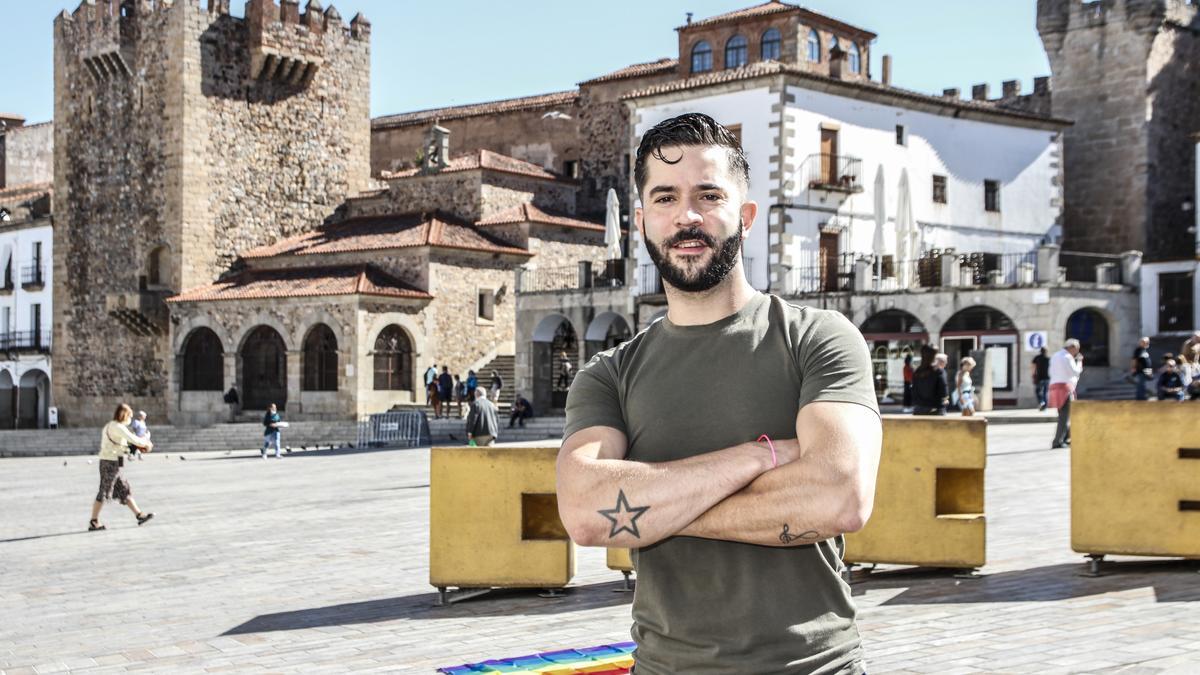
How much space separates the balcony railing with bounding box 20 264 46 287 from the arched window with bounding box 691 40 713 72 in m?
28.4

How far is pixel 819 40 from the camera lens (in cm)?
4209

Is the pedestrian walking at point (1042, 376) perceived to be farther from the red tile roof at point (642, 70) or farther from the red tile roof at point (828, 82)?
the red tile roof at point (642, 70)

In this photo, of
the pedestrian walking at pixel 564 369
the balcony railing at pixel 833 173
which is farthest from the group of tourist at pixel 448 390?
the balcony railing at pixel 833 173

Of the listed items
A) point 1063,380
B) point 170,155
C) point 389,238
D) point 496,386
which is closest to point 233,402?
point 389,238

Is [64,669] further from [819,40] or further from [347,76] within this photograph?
[347,76]

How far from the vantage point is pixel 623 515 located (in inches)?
112

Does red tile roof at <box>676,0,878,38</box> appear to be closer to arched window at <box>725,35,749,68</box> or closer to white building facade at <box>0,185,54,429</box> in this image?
arched window at <box>725,35,749,68</box>

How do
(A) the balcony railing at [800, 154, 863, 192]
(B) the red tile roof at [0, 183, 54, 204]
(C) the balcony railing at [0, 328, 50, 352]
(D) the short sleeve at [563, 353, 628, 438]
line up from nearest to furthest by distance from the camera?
1. (D) the short sleeve at [563, 353, 628, 438]
2. (A) the balcony railing at [800, 154, 863, 192]
3. (C) the balcony railing at [0, 328, 50, 352]
4. (B) the red tile roof at [0, 183, 54, 204]

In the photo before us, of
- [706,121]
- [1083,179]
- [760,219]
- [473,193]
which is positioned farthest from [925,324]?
[706,121]

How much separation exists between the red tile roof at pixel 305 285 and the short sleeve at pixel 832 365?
121 feet

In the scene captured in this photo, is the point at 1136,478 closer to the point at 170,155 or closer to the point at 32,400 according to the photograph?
the point at 170,155

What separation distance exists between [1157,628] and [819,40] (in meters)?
36.7

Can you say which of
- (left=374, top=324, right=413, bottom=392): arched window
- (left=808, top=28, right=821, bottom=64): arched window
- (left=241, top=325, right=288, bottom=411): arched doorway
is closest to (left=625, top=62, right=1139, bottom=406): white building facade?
(left=808, top=28, right=821, bottom=64): arched window

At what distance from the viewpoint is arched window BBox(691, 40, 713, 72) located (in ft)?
140
